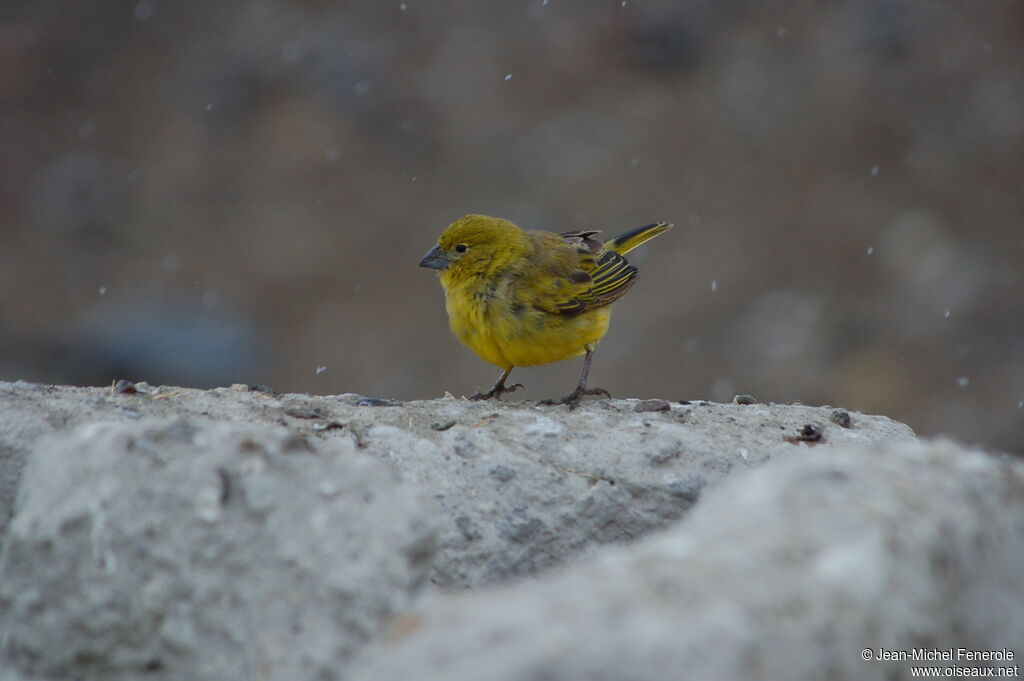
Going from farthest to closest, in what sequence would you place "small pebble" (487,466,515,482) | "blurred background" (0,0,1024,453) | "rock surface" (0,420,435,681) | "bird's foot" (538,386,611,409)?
"blurred background" (0,0,1024,453) → "bird's foot" (538,386,611,409) → "small pebble" (487,466,515,482) → "rock surface" (0,420,435,681)

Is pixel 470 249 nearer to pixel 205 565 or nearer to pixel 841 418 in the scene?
pixel 841 418

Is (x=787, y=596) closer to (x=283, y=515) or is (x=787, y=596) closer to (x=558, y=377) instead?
(x=283, y=515)

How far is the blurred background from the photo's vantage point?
38.6 ft

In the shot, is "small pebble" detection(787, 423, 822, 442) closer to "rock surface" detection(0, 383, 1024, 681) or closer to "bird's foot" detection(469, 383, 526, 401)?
"rock surface" detection(0, 383, 1024, 681)

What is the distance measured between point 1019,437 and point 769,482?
31.3 ft

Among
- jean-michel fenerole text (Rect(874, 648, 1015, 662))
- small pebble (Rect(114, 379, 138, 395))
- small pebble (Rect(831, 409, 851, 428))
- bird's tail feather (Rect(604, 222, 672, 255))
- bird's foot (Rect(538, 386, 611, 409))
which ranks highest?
small pebble (Rect(114, 379, 138, 395))

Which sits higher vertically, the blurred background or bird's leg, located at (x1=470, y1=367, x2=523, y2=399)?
the blurred background

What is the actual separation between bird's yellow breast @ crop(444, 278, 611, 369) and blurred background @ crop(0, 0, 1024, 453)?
5258 millimetres

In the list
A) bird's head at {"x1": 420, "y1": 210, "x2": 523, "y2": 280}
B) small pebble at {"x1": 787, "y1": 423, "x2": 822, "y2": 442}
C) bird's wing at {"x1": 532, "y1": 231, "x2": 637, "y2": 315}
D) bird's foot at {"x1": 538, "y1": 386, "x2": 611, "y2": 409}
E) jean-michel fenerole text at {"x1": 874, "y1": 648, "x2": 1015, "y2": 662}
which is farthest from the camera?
bird's head at {"x1": 420, "y1": 210, "x2": 523, "y2": 280}

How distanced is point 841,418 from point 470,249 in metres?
2.04

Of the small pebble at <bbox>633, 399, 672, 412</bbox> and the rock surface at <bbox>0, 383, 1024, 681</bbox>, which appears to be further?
the small pebble at <bbox>633, 399, 672, 412</bbox>

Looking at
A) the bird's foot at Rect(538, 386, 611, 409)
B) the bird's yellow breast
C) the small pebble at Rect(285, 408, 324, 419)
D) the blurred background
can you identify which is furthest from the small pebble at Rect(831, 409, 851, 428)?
the blurred background

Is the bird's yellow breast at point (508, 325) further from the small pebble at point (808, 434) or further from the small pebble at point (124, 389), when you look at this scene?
the small pebble at point (124, 389)

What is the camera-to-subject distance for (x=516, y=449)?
13.4 ft
